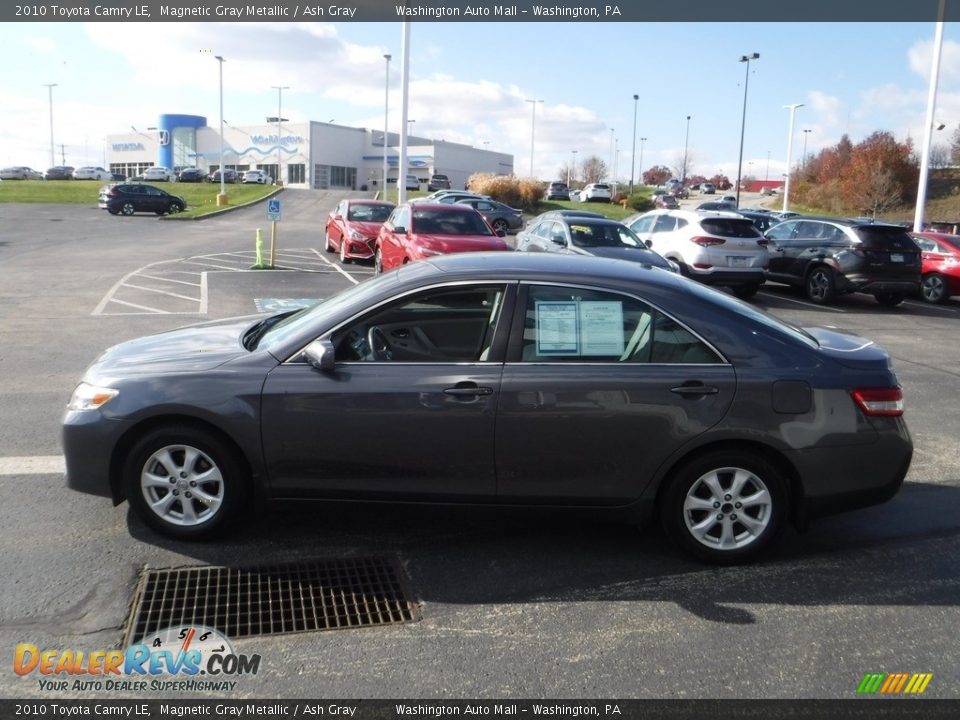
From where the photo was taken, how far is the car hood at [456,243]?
1536 centimetres

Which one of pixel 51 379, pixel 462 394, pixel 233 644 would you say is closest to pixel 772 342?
pixel 462 394

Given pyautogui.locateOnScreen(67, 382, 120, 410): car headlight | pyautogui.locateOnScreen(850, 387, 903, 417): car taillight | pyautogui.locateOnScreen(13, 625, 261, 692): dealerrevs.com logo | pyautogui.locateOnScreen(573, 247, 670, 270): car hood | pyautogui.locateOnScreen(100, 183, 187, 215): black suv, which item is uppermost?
pyautogui.locateOnScreen(100, 183, 187, 215): black suv

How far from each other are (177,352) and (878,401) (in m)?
3.81

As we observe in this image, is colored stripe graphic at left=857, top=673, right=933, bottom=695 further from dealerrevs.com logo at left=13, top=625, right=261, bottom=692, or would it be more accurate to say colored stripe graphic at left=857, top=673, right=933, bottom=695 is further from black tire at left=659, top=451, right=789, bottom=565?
dealerrevs.com logo at left=13, top=625, right=261, bottom=692

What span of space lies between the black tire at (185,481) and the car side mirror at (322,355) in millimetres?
645

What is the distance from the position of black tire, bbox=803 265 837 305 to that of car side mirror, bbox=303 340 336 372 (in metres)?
14.6

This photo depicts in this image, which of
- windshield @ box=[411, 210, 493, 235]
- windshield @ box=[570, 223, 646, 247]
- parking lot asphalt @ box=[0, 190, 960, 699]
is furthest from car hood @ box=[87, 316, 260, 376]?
windshield @ box=[411, 210, 493, 235]

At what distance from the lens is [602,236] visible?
15734mm

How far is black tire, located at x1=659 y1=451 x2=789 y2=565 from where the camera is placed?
4477mm

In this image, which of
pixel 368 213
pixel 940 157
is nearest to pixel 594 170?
pixel 940 157

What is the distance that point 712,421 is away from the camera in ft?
14.4

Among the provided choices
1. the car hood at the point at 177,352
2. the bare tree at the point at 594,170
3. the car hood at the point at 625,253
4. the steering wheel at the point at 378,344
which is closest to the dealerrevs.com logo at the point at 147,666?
the car hood at the point at 177,352

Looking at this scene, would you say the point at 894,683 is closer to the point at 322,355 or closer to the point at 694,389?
the point at 694,389

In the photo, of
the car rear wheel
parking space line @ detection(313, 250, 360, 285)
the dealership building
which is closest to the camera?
parking space line @ detection(313, 250, 360, 285)
